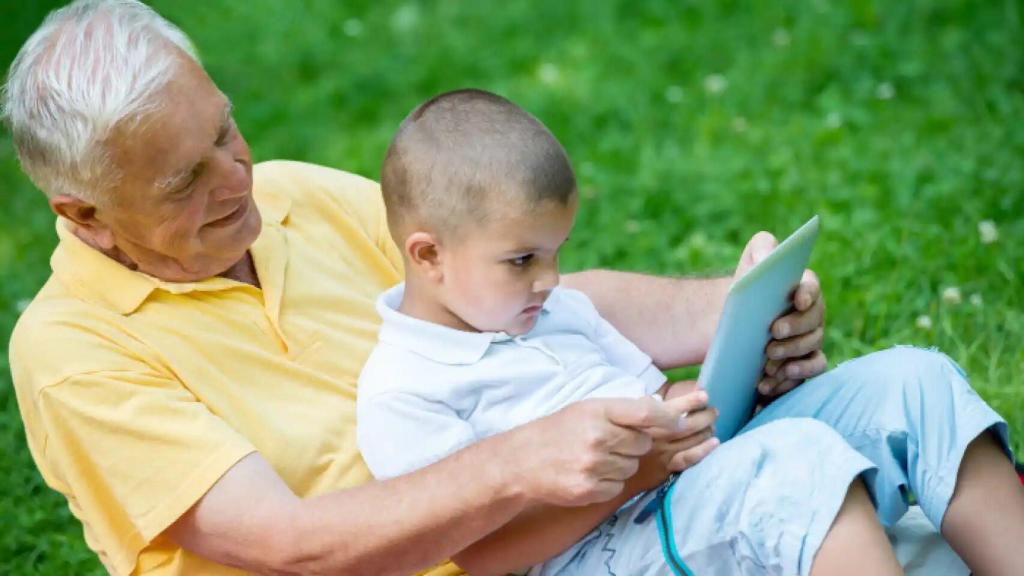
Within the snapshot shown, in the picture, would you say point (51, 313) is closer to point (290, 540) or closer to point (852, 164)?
point (290, 540)

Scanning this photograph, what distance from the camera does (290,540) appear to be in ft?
7.47

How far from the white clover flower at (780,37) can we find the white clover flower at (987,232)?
1.76m

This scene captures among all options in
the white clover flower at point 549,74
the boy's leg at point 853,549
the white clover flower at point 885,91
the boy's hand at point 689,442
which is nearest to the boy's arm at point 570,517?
the boy's hand at point 689,442

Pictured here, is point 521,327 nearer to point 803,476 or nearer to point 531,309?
point 531,309

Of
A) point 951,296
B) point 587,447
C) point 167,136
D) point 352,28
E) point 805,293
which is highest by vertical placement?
point 167,136

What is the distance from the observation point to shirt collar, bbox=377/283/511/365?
2.40 m

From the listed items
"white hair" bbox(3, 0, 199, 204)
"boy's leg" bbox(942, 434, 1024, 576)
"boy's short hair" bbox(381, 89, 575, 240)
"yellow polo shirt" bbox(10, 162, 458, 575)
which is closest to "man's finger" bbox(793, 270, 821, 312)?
"boy's leg" bbox(942, 434, 1024, 576)

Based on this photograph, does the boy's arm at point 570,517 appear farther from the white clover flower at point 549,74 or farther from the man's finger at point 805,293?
the white clover flower at point 549,74

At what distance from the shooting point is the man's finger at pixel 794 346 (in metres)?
2.62

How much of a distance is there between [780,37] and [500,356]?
371 centimetres

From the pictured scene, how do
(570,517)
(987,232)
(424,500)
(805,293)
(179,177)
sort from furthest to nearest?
1. (987,232)
2. (805,293)
3. (179,177)
4. (570,517)
5. (424,500)

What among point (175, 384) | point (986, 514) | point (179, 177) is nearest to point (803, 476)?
point (986, 514)

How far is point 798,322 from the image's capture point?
8.57 ft

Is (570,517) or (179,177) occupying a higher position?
(179,177)
